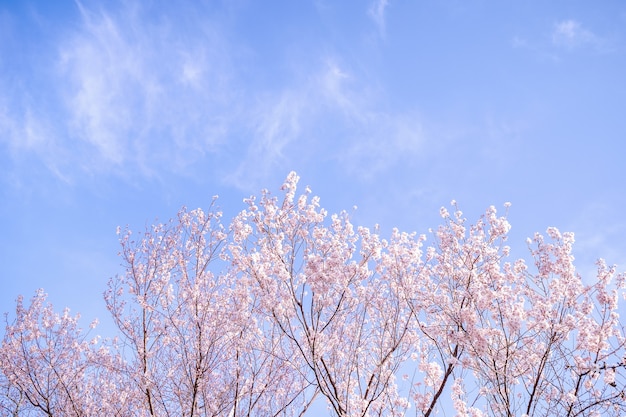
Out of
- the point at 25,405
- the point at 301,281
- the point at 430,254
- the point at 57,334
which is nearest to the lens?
the point at 301,281

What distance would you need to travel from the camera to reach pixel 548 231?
24.3 ft

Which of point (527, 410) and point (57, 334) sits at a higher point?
point (57, 334)

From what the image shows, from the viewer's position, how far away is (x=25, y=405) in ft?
39.6

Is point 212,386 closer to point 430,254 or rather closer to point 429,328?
point 429,328

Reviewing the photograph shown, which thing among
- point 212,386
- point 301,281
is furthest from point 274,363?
point 301,281

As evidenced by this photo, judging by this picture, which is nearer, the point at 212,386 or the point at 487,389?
the point at 487,389

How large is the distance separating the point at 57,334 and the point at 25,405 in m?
3.22

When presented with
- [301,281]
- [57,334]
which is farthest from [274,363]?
[57,334]

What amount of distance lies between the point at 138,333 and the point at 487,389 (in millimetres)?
6667

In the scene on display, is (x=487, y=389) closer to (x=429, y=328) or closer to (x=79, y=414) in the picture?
(x=429, y=328)

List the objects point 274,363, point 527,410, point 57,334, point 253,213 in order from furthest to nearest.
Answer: point 57,334, point 274,363, point 253,213, point 527,410

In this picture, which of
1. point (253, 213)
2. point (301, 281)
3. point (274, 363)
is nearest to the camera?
point (301, 281)

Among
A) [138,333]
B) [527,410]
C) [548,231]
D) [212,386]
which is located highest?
[548,231]

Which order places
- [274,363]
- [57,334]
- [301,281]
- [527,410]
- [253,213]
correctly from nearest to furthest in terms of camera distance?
[527,410], [301,281], [253,213], [274,363], [57,334]
